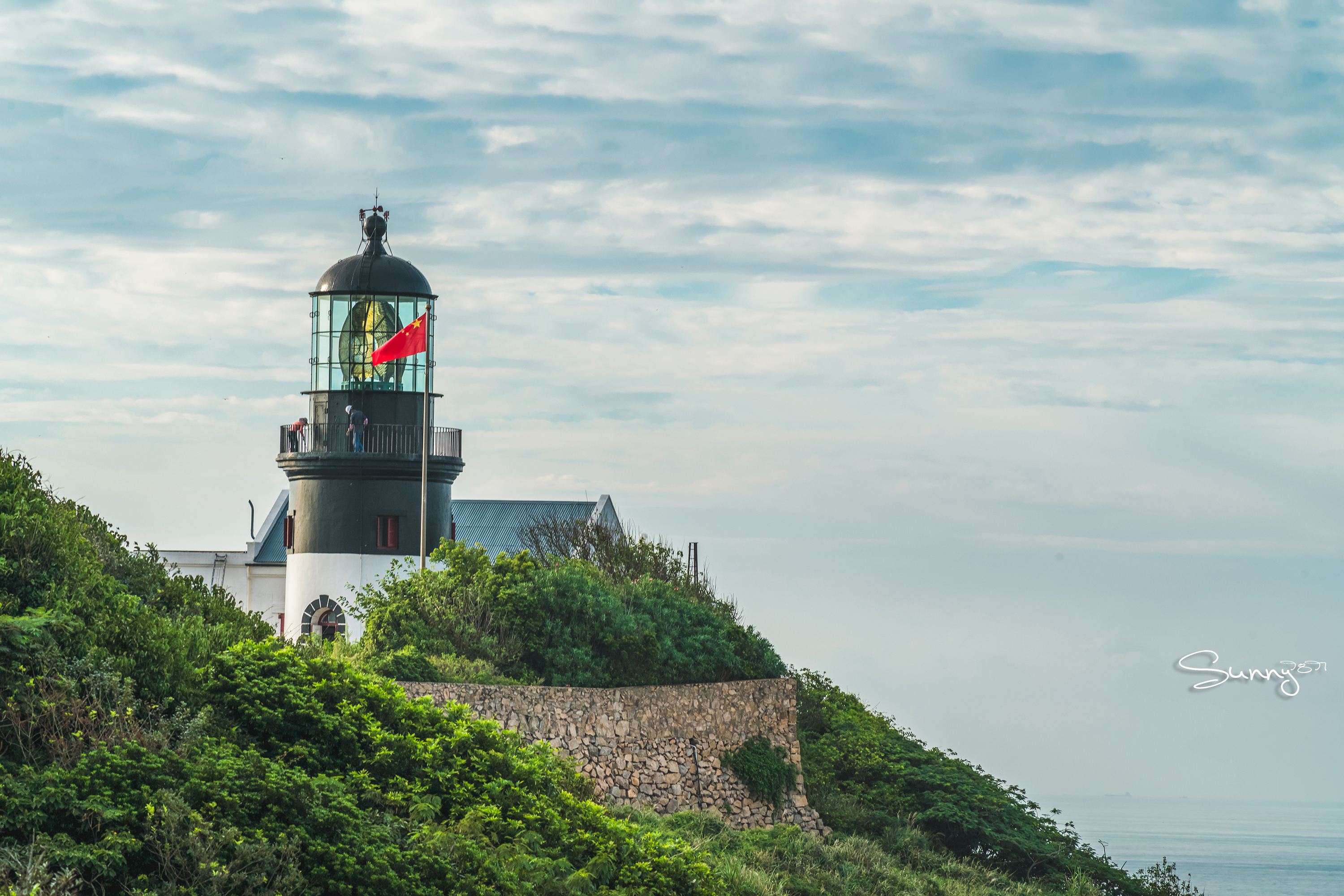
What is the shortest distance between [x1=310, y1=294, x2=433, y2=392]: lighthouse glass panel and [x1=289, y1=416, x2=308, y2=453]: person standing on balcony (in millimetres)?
848

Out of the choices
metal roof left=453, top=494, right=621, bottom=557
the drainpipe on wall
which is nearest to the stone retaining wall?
the drainpipe on wall

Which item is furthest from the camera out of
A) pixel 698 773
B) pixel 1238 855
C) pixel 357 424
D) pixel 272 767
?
pixel 1238 855

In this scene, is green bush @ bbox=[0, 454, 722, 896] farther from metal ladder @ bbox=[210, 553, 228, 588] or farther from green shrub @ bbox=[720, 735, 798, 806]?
metal ladder @ bbox=[210, 553, 228, 588]

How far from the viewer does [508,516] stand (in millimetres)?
50875

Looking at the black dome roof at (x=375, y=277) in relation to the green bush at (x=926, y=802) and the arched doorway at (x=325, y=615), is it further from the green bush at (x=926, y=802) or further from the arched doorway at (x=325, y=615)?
the green bush at (x=926, y=802)

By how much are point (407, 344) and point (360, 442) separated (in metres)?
2.84

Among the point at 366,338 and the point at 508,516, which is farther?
the point at 508,516

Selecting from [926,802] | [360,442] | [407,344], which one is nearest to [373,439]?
[360,442]

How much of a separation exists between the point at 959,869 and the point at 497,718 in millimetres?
9341

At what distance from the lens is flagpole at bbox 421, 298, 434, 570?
29312mm

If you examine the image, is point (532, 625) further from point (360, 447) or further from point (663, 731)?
point (360, 447)

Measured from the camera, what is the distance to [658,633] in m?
25.5

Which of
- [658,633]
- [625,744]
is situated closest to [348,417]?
[658,633]

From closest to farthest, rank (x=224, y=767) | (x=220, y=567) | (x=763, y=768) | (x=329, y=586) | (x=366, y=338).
A: (x=224, y=767), (x=763, y=768), (x=366, y=338), (x=329, y=586), (x=220, y=567)
